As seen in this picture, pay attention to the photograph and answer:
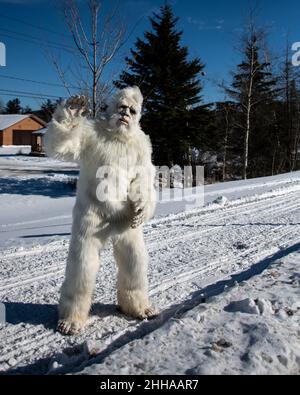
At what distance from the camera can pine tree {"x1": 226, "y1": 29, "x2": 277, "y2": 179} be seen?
22031 mm

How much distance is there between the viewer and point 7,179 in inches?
664

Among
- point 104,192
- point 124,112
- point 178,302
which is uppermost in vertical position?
point 124,112

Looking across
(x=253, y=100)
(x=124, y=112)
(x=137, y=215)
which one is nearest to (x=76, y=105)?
(x=124, y=112)

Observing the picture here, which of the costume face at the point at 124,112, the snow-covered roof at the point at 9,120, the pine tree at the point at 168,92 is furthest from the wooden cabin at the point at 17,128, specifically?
the costume face at the point at 124,112

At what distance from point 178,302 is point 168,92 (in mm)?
15188

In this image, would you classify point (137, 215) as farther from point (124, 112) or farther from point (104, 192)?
point (124, 112)

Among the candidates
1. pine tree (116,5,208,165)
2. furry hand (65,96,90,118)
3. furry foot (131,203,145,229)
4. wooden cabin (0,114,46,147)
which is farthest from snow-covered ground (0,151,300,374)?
wooden cabin (0,114,46,147)

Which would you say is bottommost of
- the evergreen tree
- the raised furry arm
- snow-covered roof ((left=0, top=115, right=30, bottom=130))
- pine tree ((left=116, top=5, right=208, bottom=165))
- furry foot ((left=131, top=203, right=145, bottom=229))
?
furry foot ((left=131, top=203, right=145, bottom=229))

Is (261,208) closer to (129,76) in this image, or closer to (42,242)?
(42,242)

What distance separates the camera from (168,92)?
18281mm

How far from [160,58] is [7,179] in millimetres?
8802

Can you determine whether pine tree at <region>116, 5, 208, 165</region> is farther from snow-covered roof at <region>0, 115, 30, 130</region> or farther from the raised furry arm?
snow-covered roof at <region>0, 115, 30, 130</region>

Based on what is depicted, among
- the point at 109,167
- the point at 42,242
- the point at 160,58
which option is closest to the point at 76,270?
the point at 109,167

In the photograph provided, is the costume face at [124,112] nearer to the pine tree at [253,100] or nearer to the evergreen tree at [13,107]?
the pine tree at [253,100]
